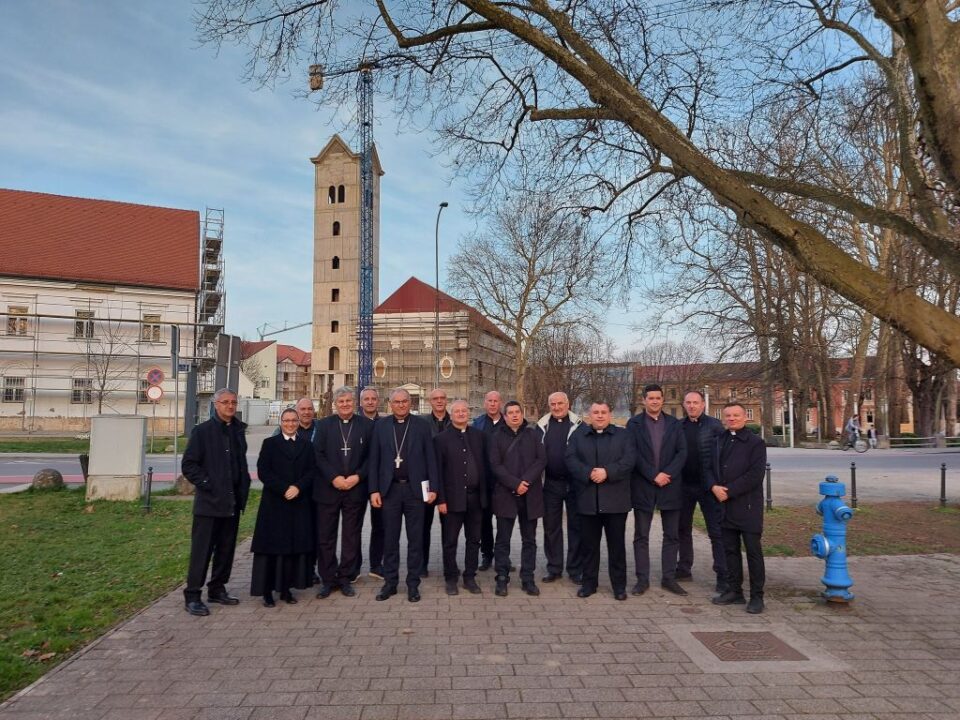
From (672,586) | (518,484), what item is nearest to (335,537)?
(518,484)

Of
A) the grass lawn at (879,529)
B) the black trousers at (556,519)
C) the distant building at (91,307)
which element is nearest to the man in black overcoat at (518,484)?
the black trousers at (556,519)

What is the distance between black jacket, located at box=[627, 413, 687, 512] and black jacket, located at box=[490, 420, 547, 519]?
95 cm

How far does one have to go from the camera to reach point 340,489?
6.79 meters

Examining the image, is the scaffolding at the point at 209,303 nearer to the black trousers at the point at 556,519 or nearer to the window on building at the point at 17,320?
the window on building at the point at 17,320

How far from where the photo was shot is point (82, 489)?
565 inches

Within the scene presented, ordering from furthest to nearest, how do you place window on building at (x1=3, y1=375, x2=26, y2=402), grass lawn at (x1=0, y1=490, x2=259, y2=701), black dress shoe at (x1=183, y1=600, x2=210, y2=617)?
window on building at (x1=3, y1=375, x2=26, y2=402)
black dress shoe at (x1=183, y1=600, x2=210, y2=617)
grass lawn at (x1=0, y1=490, x2=259, y2=701)

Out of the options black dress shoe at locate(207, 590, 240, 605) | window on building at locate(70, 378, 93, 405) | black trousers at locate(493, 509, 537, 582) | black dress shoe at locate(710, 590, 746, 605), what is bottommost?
black dress shoe at locate(207, 590, 240, 605)

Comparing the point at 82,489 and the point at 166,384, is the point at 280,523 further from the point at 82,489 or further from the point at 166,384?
the point at 166,384

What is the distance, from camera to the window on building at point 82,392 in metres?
42.8

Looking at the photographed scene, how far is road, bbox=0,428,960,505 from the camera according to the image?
15.4m

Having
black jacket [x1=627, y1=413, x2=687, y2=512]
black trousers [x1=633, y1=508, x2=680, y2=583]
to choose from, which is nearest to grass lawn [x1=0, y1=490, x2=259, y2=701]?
black trousers [x1=633, y1=508, x2=680, y2=583]

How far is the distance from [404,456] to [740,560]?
3268 mm

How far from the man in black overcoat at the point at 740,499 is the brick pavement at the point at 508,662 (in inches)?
10.8

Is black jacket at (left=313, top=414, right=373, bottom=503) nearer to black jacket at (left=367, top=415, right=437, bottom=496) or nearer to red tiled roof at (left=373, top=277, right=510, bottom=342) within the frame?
black jacket at (left=367, top=415, right=437, bottom=496)
